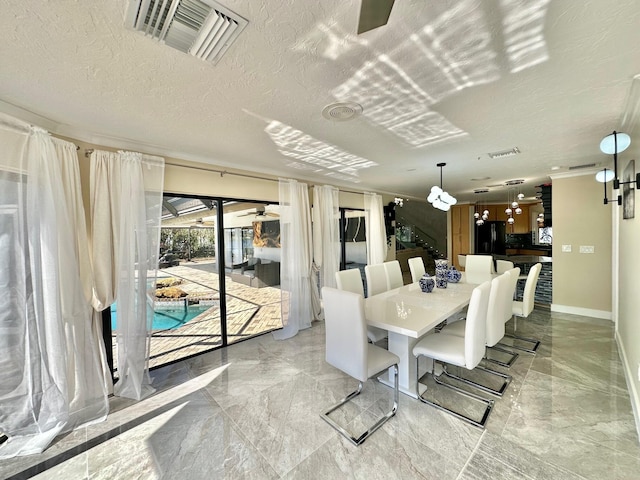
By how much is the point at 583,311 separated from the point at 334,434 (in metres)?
4.90

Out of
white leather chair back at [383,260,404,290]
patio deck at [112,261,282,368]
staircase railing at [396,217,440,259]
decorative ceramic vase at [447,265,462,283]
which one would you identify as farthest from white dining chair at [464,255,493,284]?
staircase railing at [396,217,440,259]

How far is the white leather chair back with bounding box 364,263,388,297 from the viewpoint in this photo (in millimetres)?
3467

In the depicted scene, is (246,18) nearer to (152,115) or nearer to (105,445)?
(152,115)

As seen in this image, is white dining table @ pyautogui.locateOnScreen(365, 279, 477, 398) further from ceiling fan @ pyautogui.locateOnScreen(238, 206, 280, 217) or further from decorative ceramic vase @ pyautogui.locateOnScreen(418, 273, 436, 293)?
ceiling fan @ pyautogui.locateOnScreen(238, 206, 280, 217)

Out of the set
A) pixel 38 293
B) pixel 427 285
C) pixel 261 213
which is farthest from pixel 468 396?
pixel 38 293

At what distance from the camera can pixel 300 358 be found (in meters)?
3.05

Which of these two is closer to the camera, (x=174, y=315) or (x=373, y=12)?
(x=373, y=12)

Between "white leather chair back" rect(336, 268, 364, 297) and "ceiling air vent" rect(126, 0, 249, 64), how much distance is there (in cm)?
237

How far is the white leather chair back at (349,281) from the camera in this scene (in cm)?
302

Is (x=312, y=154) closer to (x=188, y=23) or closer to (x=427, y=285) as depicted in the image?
(x=188, y=23)

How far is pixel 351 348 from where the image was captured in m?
1.95

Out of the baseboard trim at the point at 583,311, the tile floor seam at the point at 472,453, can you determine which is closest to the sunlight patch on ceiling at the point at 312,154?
the tile floor seam at the point at 472,453

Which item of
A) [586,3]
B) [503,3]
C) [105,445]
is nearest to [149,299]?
[105,445]

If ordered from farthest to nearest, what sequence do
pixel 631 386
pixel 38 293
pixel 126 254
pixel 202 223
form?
pixel 202 223 → pixel 126 254 → pixel 631 386 → pixel 38 293
